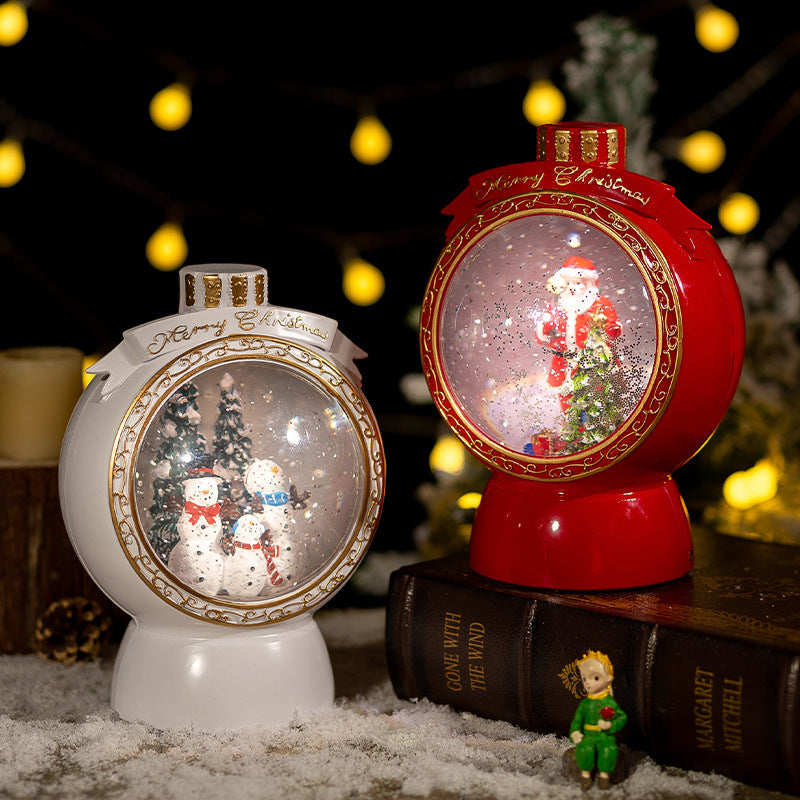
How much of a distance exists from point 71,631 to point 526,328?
0.73 meters

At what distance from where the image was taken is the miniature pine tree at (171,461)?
5.19ft

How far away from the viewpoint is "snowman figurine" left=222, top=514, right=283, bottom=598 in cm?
159

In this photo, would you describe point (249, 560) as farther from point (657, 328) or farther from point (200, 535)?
point (657, 328)

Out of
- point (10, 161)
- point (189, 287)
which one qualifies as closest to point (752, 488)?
point (189, 287)

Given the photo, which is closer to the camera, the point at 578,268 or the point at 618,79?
the point at 578,268

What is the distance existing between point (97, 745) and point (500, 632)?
0.46m

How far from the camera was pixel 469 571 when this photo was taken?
68.9 inches

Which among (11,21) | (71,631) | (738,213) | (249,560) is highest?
(11,21)

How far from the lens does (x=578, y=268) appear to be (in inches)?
63.1

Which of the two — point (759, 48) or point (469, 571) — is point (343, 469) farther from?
point (759, 48)

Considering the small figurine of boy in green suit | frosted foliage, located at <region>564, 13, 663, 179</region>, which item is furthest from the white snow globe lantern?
frosted foliage, located at <region>564, 13, 663, 179</region>

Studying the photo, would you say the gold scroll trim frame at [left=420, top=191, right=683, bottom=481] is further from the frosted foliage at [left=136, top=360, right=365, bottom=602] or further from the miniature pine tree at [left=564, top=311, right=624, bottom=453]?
the frosted foliage at [left=136, top=360, right=365, bottom=602]

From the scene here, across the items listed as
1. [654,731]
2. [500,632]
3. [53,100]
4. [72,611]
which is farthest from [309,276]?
[654,731]

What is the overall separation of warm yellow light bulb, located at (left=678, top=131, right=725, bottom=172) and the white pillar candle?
1.02 meters
